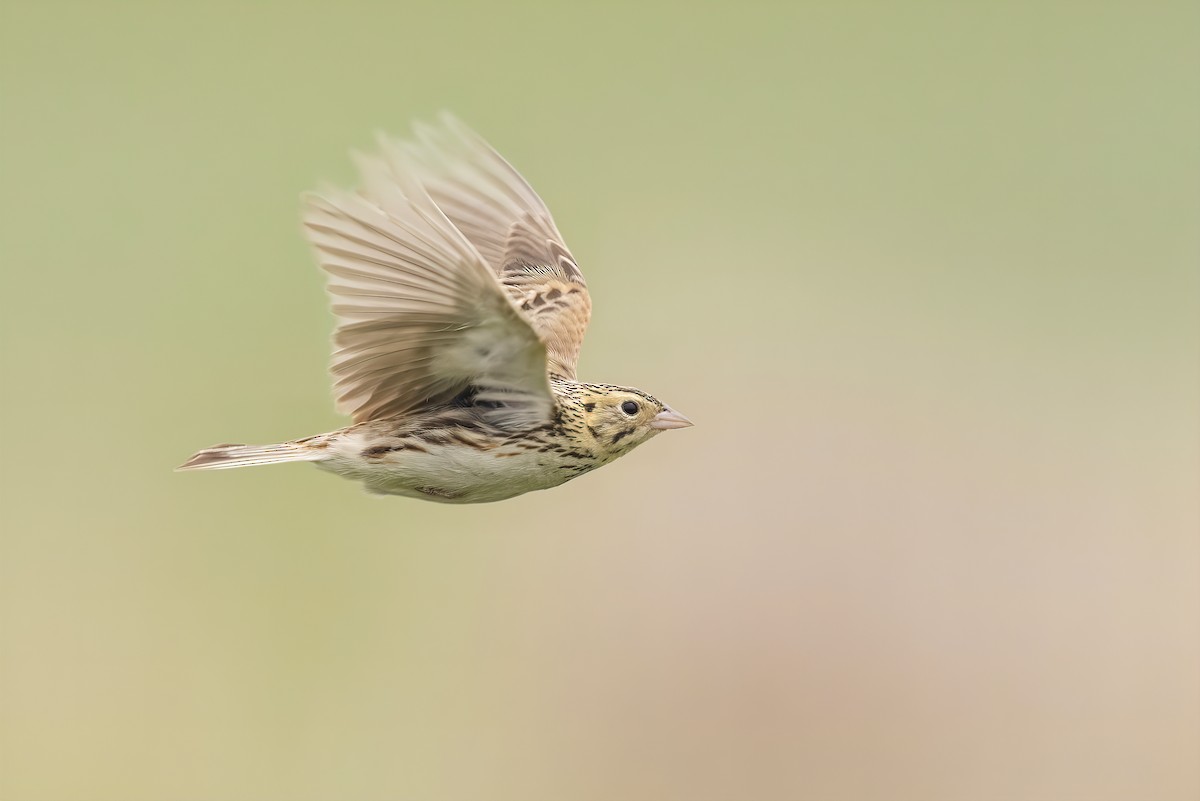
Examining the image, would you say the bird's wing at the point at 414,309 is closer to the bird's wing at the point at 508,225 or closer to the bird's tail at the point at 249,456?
the bird's tail at the point at 249,456

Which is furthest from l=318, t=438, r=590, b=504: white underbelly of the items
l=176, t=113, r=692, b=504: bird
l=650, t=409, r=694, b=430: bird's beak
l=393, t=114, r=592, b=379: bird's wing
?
l=393, t=114, r=592, b=379: bird's wing

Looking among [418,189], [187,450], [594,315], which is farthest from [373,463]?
[594,315]

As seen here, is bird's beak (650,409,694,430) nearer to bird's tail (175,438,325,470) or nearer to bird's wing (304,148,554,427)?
bird's wing (304,148,554,427)

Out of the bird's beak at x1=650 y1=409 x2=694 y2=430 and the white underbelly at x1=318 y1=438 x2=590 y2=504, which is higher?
the bird's beak at x1=650 y1=409 x2=694 y2=430

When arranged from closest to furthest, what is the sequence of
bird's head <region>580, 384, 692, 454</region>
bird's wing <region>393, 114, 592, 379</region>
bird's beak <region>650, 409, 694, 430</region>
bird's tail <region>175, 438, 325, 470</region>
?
bird's tail <region>175, 438, 325, 470</region>
bird's head <region>580, 384, 692, 454</region>
bird's beak <region>650, 409, 694, 430</region>
bird's wing <region>393, 114, 592, 379</region>

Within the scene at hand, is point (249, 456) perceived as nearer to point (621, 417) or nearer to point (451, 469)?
point (451, 469)

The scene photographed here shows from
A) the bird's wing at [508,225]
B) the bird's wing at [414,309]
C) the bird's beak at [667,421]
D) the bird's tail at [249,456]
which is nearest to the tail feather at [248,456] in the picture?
the bird's tail at [249,456]

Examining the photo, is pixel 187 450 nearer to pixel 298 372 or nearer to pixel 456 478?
pixel 298 372
